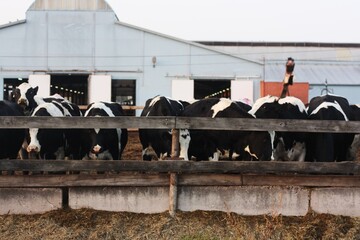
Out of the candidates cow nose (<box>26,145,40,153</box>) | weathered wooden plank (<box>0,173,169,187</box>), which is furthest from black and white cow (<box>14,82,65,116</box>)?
weathered wooden plank (<box>0,173,169,187</box>)

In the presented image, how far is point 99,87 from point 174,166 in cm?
1854

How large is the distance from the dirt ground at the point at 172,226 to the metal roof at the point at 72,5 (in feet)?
64.4

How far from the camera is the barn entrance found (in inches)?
1150

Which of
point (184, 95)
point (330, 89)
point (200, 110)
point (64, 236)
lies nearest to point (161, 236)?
point (64, 236)

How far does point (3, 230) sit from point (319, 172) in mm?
4614

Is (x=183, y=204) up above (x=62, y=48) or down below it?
below

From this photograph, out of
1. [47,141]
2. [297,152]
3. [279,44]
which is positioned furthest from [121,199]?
[279,44]

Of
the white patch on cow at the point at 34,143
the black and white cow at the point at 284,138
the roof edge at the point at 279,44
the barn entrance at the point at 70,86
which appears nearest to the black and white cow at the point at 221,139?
the black and white cow at the point at 284,138

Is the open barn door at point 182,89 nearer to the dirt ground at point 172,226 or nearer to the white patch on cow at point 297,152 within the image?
the white patch on cow at point 297,152

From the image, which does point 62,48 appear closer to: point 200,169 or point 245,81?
point 245,81

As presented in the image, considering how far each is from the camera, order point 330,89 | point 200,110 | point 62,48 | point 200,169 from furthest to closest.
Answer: point 330,89, point 62,48, point 200,110, point 200,169

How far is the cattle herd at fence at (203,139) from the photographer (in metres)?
8.58

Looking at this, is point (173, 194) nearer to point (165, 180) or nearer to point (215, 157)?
point (165, 180)

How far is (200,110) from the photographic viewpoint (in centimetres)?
978
